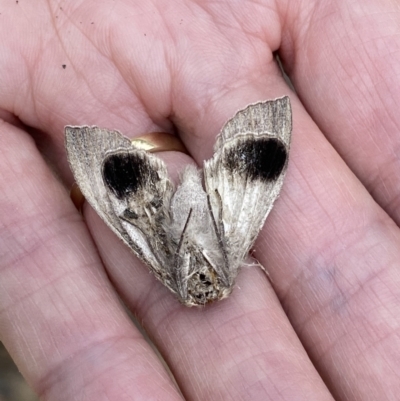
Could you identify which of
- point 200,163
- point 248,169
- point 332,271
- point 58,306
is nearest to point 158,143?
point 200,163

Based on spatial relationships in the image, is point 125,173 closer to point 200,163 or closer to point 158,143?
point 158,143

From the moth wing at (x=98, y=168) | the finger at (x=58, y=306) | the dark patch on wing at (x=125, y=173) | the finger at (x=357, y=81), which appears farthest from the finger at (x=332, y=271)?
the dark patch on wing at (x=125, y=173)

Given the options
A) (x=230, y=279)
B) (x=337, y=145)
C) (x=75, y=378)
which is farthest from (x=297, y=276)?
(x=75, y=378)

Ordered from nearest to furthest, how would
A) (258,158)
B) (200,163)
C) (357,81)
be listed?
1. (258,158)
2. (357,81)
3. (200,163)

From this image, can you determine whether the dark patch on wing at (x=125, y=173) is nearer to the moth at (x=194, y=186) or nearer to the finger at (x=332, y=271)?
the moth at (x=194, y=186)

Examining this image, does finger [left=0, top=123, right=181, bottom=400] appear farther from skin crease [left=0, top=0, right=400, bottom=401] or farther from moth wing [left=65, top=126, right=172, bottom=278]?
moth wing [left=65, top=126, right=172, bottom=278]

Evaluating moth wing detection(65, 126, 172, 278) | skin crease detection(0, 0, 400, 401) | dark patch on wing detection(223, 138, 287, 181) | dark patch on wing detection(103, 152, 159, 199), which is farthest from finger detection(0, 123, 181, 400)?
dark patch on wing detection(223, 138, 287, 181)
